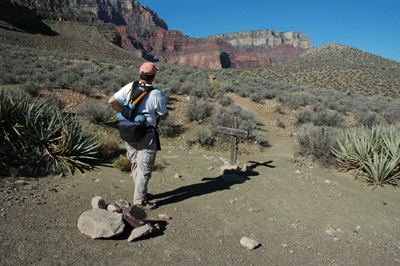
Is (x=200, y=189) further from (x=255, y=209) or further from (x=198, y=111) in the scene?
(x=198, y=111)

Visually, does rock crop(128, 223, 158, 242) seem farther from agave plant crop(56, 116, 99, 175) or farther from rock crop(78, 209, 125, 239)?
agave plant crop(56, 116, 99, 175)

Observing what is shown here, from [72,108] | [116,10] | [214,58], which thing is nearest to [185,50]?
[214,58]

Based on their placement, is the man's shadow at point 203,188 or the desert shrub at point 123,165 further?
the desert shrub at point 123,165

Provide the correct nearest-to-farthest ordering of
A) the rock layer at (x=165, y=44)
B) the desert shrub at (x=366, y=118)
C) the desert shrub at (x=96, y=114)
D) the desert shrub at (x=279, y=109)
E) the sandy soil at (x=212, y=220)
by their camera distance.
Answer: the sandy soil at (x=212, y=220) → the desert shrub at (x=96, y=114) → the desert shrub at (x=366, y=118) → the desert shrub at (x=279, y=109) → the rock layer at (x=165, y=44)

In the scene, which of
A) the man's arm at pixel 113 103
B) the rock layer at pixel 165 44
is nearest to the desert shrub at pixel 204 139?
the man's arm at pixel 113 103

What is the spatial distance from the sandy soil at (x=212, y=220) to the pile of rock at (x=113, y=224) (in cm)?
9

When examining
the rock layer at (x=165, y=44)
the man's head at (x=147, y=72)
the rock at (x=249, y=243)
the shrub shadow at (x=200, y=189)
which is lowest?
the shrub shadow at (x=200, y=189)

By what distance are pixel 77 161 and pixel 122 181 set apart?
0.98 m

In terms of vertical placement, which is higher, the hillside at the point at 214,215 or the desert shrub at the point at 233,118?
the desert shrub at the point at 233,118

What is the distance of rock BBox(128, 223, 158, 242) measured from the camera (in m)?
2.53

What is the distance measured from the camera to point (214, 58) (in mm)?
140125

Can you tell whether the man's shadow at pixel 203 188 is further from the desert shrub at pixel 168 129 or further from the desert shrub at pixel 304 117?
the desert shrub at pixel 304 117

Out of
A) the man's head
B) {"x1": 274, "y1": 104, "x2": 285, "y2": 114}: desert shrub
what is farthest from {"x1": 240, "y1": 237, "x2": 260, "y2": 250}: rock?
{"x1": 274, "y1": 104, "x2": 285, "y2": 114}: desert shrub

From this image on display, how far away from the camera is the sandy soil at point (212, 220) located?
2350 mm
